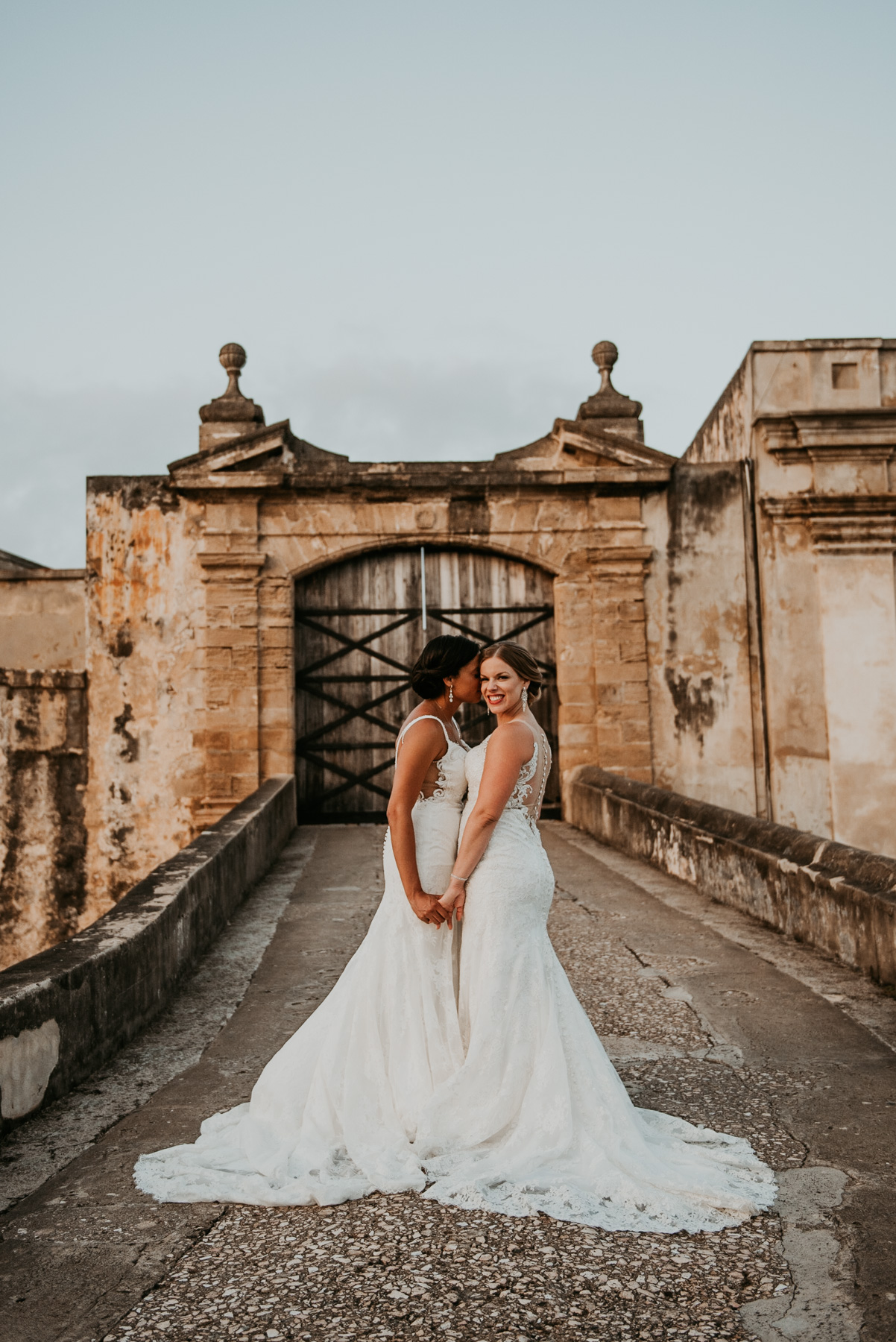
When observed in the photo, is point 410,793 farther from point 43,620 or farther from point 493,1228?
point 43,620

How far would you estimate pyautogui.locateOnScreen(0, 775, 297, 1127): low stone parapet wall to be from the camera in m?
3.20

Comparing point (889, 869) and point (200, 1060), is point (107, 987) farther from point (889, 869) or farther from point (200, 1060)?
point (889, 869)

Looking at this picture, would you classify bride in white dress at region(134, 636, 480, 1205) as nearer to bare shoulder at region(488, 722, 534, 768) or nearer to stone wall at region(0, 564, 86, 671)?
bare shoulder at region(488, 722, 534, 768)

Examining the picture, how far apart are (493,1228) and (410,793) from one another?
122 cm

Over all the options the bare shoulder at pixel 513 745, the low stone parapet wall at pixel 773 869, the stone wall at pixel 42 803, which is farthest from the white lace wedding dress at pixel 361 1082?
the stone wall at pixel 42 803

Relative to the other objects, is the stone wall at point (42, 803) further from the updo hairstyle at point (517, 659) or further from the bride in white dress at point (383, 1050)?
the updo hairstyle at point (517, 659)

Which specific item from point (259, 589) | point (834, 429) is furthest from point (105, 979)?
point (834, 429)

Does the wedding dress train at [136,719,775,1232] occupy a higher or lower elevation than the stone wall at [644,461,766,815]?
lower

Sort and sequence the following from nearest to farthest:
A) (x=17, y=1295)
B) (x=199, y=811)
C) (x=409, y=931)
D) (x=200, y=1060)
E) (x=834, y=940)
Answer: (x=17, y=1295)
(x=409, y=931)
(x=200, y=1060)
(x=834, y=940)
(x=199, y=811)

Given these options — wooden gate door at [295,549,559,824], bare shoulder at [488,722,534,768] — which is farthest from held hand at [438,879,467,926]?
wooden gate door at [295,549,559,824]

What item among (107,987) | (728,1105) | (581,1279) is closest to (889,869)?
(728,1105)

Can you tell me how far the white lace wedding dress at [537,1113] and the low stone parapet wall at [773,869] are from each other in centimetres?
208

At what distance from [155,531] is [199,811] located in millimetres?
2935

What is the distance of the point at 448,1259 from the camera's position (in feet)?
7.52
